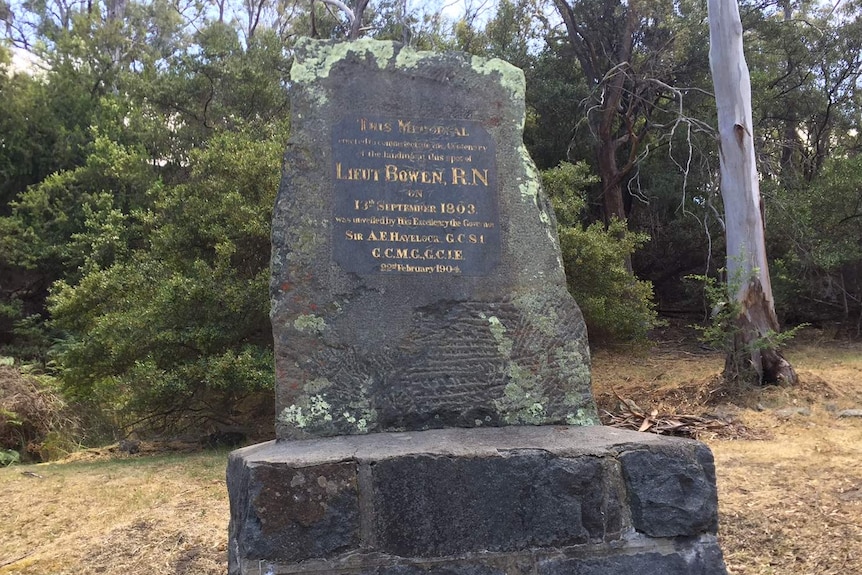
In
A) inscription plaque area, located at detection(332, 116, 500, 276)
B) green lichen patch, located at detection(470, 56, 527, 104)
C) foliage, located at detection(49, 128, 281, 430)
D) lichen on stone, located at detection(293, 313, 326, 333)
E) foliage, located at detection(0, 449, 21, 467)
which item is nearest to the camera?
lichen on stone, located at detection(293, 313, 326, 333)

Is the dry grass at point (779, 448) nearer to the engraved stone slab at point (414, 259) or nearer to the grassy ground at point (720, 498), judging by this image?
the grassy ground at point (720, 498)

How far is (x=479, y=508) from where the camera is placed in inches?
95.9

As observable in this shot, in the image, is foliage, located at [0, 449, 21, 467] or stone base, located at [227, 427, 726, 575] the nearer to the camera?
stone base, located at [227, 427, 726, 575]

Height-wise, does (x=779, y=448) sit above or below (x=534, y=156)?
below

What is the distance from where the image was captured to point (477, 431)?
289cm

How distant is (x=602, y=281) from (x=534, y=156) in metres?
5.77

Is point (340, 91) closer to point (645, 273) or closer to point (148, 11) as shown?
point (645, 273)

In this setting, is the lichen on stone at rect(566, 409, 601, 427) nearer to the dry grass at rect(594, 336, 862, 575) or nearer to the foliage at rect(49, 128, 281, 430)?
the dry grass at rect(594, 336, 862, 575)

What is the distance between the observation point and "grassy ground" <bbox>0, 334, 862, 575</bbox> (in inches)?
147

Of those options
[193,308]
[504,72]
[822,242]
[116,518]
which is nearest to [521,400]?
[504,72]

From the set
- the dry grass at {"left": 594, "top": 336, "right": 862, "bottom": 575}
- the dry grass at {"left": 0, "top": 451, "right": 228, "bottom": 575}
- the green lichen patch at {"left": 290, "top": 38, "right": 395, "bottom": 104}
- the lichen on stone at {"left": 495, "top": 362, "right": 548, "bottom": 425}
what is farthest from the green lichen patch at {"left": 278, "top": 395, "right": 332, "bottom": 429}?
the dry grass at {"left": 594, "top": 336, "right": 862, "bottom": 575}

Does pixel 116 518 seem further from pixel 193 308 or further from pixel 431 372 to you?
pixel 431 372

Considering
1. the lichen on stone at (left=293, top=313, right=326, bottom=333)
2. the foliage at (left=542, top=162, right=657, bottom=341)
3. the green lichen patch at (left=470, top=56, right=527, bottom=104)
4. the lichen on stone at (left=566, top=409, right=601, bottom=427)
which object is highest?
the green lichen patch at (left=470, top=56, right=527, bottom=104)

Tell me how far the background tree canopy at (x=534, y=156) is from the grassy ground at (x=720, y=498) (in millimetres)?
1364
